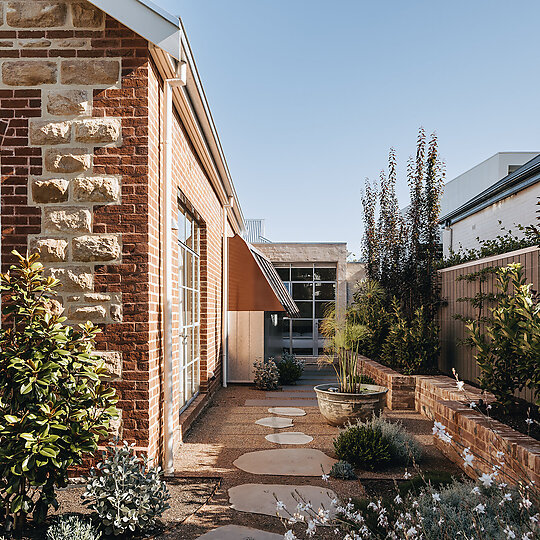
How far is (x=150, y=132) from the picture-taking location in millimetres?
4766

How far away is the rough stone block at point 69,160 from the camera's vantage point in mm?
4695

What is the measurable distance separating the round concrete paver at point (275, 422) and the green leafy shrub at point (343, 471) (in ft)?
8.10

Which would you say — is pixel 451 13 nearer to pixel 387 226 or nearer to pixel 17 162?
pixel 387 226

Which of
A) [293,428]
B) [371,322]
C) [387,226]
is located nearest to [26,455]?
[293,428]

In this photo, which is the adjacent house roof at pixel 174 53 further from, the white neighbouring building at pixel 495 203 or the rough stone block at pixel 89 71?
the white neighbouring building at pixel 495 203

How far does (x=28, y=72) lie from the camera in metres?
4.71

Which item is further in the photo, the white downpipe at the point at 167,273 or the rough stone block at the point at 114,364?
the white downpipe at the point at 167,273

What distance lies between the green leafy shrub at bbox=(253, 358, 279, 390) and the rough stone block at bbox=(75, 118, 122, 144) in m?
7.46

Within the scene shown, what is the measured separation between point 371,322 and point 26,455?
9200 millimetres

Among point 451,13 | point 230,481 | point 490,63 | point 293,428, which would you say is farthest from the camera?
point 490,63

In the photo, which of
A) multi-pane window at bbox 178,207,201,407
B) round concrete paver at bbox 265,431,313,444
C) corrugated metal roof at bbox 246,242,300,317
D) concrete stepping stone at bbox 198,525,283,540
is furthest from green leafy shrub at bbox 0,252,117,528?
corrugated metal roof at bbox 246,242,300,317

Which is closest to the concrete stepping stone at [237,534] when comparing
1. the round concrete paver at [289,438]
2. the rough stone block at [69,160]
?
the round concrete paver at [289,438]

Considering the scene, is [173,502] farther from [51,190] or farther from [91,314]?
[51,190]

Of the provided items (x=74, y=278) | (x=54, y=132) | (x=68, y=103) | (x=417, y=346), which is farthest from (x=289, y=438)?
(x=68, y=103)
